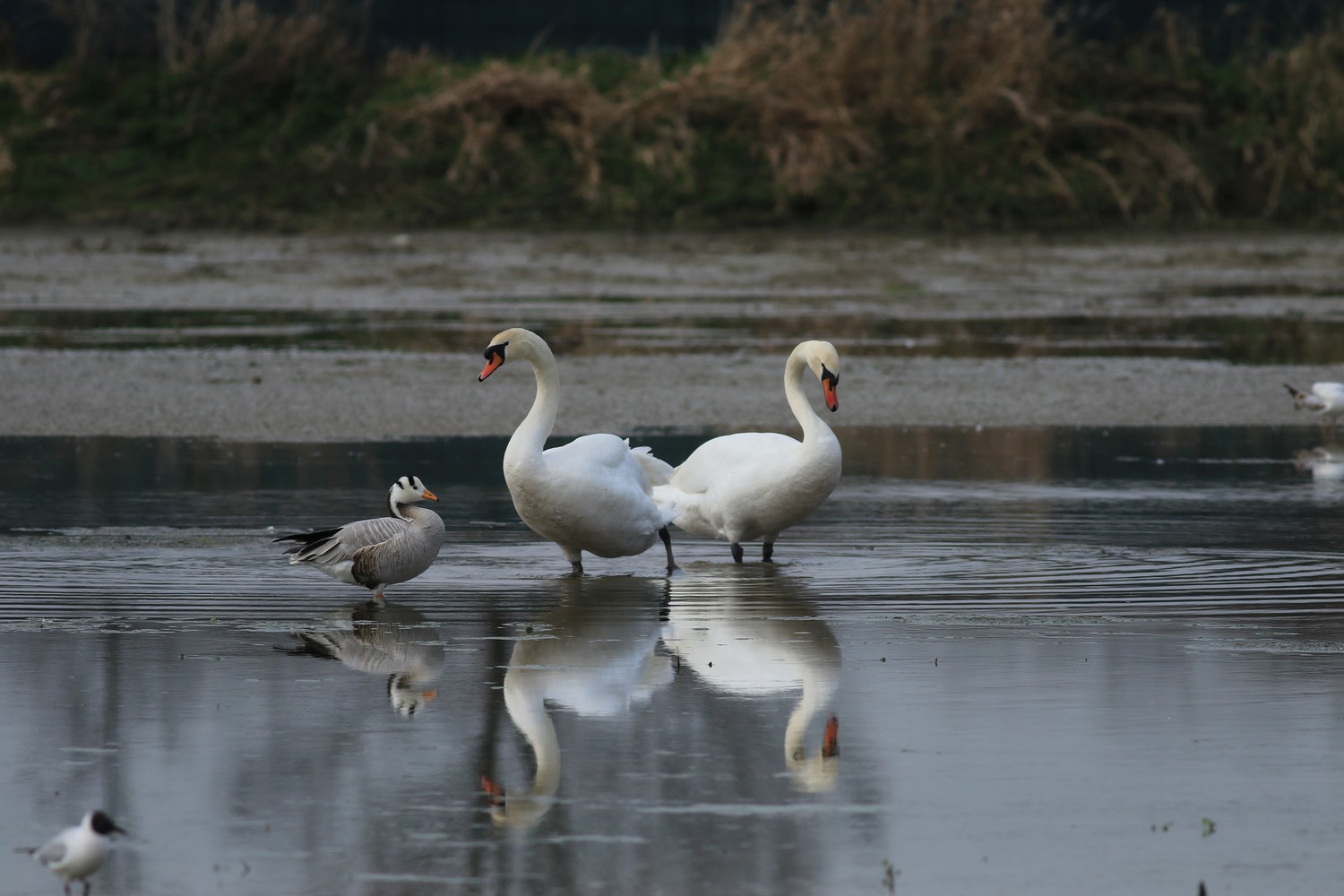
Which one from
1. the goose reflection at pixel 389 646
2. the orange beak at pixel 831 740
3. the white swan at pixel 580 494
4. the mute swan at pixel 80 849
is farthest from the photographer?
the white swan at pixel 580 494

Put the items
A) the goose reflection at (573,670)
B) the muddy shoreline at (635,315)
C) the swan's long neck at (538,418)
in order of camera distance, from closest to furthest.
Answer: the goose reflection at (573,670), the swan's long neck at (538,418), the muddy shoreline at (635,315)

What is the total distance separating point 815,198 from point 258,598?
760 inches

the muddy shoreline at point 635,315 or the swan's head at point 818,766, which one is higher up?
the swan's head at point 818,766

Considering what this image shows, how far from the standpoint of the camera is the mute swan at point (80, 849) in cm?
432

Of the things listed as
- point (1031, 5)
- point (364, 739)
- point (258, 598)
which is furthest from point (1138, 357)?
point (1031, 5)

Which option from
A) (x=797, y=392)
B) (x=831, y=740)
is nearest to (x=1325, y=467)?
(x=797, y=392)

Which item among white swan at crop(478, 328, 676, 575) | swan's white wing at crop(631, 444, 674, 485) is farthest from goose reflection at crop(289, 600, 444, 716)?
swan's white wing at crop(631, 444, 674, 485)

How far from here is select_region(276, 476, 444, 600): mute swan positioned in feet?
25.1

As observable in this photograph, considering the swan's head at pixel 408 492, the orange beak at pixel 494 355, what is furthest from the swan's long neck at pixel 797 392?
the swan's head at pixel 408 492

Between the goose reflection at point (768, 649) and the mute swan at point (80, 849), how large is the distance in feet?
5.76

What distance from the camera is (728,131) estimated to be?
2800cm

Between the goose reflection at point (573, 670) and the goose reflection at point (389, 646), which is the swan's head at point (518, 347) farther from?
the goose reflection at point (389, 646)

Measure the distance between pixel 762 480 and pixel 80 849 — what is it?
489 centimetres

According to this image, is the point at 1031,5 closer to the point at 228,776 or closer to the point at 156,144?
the point at 156,144
